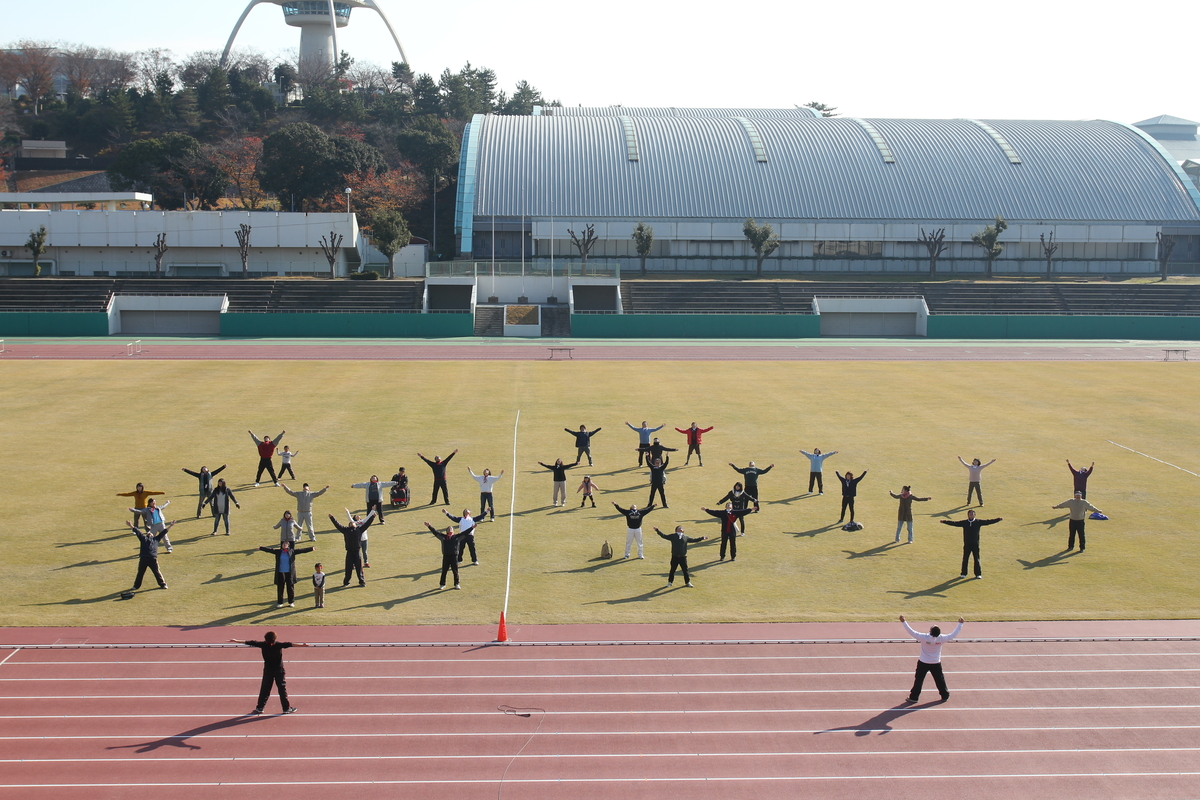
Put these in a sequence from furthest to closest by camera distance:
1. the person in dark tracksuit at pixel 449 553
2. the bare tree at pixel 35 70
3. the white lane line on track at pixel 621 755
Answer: the bare tree at pixel 35 70 < the person in dark tracksuit at pixel 449 553 < the white lane line on track at pixel 621 755

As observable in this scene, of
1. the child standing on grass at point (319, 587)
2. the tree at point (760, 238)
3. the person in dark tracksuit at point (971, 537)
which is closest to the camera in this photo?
the child standing on grass at point (319, 587)

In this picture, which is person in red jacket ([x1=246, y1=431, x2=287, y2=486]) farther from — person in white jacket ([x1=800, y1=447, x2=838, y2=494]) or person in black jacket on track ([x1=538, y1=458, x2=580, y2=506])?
person in white jacket ([x1=800, y1=447, x2=838, y2=494])

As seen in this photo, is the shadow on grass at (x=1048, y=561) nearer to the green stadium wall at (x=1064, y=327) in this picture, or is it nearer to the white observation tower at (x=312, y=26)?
the green stadium wall at (x=1064, y=327)

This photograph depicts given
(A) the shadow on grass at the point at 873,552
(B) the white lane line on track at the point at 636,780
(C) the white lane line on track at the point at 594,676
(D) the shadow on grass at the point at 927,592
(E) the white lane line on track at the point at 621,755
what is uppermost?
(A) the shadow on grass at the point at 873,552

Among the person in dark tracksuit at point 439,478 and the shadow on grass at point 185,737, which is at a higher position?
the person in dark tracksuit at point 439,478

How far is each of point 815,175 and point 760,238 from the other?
12.6 m

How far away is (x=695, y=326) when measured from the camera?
69.2 m

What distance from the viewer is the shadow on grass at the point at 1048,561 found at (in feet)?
68.7

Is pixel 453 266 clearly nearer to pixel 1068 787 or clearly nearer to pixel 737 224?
pixel 737 224

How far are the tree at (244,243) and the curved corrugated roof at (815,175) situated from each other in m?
19.6

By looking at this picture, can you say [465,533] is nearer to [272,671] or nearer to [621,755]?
[272,671]

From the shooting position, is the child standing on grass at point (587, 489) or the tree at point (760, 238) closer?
the child standing on grass at point (587, 489)

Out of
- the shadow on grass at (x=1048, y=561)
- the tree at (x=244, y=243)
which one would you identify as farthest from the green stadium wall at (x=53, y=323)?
the shadow on grass at (x=1048, y=561)

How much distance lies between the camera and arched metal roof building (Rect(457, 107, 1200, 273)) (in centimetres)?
8644
